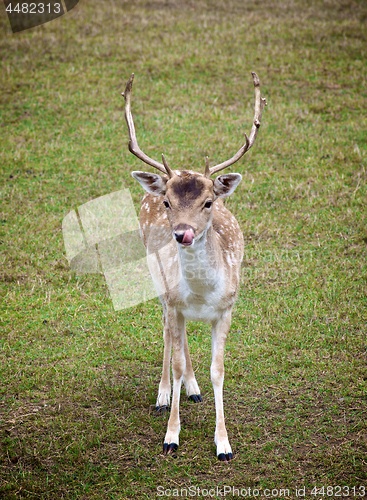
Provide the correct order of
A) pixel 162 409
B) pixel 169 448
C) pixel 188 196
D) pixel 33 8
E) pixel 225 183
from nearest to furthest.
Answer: pixel 188 196 → pixel 169 448 → pixel 225 183 → pixel 162 409 → pixel 33 8

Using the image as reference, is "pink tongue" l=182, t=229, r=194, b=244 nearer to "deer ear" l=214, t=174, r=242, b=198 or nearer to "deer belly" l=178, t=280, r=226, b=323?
"deer belly" l=178, t=280, r=226, b=323

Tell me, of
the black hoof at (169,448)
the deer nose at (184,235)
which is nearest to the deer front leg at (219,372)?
the black hoof at (169,448)

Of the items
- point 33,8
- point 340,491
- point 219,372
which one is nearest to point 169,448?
point 219,372

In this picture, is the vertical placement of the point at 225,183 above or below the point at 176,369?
above

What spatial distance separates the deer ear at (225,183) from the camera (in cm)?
548

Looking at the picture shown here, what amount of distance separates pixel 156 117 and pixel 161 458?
7.80 meters

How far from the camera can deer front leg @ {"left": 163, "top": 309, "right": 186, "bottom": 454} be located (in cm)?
551

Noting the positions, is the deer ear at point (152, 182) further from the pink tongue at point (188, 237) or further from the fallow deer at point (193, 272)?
the pink tongue at point (188, 237)

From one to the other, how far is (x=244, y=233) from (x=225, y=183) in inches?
136

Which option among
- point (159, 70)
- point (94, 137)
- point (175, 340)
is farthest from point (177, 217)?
point (159, 70)

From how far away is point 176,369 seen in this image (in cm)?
563

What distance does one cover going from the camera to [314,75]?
529 inches

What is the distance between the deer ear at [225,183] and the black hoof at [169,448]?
1991 millimetres

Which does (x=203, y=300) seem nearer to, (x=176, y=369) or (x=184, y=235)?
(x=176, y=369)
